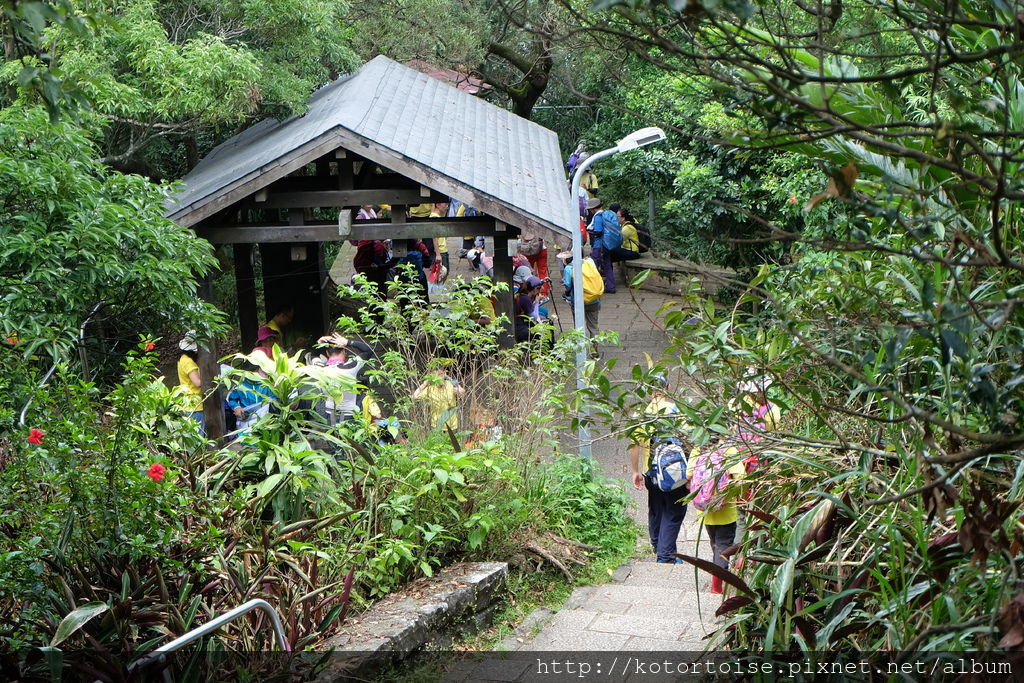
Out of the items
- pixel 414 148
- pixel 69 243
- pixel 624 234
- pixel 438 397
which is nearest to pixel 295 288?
pixel 414 148

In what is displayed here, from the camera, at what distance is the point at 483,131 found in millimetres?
12836

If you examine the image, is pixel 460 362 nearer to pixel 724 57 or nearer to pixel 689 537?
pixel 689 537

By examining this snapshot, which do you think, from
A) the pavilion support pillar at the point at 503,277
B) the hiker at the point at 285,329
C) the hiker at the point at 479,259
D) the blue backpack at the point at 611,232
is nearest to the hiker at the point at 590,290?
the hiker at the point at 479,259

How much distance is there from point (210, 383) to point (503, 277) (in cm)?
322

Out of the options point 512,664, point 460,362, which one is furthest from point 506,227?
point 512,664

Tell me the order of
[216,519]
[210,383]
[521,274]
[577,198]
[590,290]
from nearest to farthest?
[216,519]
[577,198]
[210,383]
[590,290]
[521,274]

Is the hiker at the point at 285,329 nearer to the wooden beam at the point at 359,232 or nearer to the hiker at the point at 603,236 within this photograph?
the wooden beam at the point at 359,232

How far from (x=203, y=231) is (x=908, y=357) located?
8168 mm

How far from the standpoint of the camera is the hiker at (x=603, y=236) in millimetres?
16580

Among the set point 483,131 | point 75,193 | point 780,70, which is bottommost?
point 780,70

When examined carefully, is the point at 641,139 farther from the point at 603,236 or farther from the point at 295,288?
the point at 603,236

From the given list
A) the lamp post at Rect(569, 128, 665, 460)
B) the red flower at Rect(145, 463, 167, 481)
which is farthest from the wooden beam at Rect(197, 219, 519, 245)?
the red flower at Rect(145, 463, 167, 481)

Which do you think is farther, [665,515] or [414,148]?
[414,148]

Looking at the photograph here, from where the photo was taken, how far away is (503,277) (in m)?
10.0
